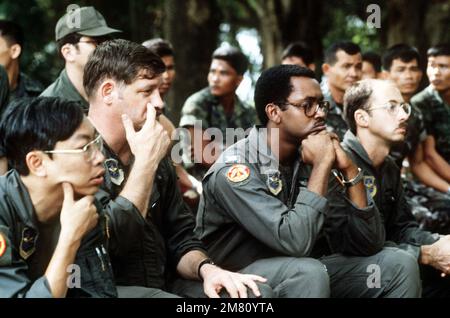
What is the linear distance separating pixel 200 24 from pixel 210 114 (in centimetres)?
219

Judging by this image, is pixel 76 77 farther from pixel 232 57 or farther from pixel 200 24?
pixel 200 24

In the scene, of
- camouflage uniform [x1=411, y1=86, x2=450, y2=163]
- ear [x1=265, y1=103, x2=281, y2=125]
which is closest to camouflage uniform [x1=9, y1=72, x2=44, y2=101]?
ear [x1=265, y1=103, x2=281, y2=125]

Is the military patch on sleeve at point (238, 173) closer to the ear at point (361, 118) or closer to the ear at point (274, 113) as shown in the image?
the ear at point (274, 113)

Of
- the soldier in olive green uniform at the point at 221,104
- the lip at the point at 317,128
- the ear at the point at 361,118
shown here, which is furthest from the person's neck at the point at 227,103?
the lip at the point at 317,128

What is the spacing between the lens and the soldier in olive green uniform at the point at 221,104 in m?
6.34

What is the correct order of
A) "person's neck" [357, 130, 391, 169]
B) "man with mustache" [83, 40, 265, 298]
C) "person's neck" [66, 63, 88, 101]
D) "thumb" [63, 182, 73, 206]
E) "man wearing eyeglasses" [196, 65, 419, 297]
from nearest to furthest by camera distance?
"thumb" [63, 182, 73, 206], "man with mustache" [83, 40, 265, 298], "man wearing eyeglasses" [196, 65, 419, 297], "person's neck" [357, 130, 391, 169], "person's neck" [66, 63, 88, 101]

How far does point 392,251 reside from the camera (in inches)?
155

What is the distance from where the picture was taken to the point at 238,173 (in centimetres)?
357

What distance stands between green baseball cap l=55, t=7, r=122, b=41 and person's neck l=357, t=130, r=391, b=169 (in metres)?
1.90

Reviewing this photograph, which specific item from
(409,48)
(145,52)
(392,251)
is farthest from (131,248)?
(409,48)

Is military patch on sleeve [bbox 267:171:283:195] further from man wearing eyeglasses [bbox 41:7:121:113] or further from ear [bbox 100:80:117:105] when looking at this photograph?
man wearing eyeglasses [bbox 41:7:121:113]

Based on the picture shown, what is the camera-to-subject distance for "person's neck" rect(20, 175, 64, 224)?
291cm
